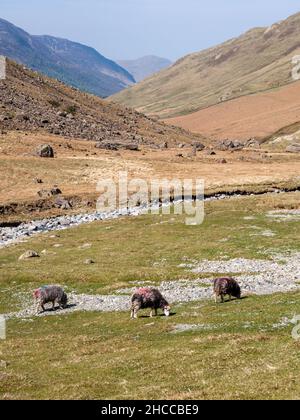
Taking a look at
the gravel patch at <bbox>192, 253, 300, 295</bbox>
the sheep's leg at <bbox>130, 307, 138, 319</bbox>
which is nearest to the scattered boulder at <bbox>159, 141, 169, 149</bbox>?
the gravel patch at <bbox>192, 253, 300, 295</bbox>

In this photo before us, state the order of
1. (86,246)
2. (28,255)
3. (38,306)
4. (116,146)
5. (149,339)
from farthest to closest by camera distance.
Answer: (116,146) < (86,246) < (28,255) < (38,306) < (149,339)

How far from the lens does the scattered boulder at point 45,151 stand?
119694 mm

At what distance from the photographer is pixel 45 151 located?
120312 mm

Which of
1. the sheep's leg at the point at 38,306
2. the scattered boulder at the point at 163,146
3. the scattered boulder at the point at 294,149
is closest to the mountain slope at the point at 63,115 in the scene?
the scattered boulder at the point at 163,146

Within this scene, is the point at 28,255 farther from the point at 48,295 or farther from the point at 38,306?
the point at 48,295

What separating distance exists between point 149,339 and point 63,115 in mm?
142827

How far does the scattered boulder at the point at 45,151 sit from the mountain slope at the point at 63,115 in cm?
2337

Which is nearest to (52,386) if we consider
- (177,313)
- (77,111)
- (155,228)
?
(177,313)

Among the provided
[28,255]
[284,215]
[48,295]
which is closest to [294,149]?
[284,215]

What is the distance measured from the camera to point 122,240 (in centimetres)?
6506

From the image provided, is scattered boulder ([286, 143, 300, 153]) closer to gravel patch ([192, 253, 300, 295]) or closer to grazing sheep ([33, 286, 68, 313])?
gravel patch ([192, 253, 300, 295])
